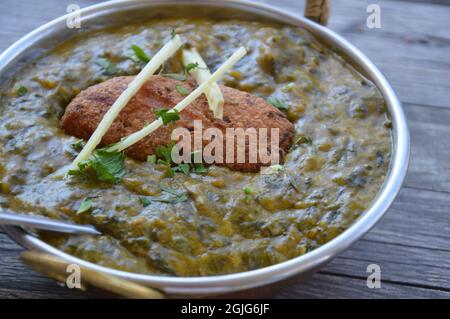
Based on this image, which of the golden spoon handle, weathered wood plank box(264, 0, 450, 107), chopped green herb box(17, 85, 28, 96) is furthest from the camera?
weathered wood plank box(264, 0, 450, 107)

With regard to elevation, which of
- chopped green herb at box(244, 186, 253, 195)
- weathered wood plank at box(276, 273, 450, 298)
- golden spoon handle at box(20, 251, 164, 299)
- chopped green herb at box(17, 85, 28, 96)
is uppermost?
chopped green herb at box(17, 85, 28, 96)

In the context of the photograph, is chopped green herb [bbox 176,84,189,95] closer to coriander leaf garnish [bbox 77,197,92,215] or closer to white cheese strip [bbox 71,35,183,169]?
white cheese strip [bbox 71,35,183,169]

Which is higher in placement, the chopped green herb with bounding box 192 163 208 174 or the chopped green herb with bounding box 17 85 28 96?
the chopped green herb with bounding box 17 85 28 96

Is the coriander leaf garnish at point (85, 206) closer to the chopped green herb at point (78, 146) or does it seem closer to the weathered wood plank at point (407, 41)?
the chopped green herb at point (78, 146)

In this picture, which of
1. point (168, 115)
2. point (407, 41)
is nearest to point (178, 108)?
point (168, 115)

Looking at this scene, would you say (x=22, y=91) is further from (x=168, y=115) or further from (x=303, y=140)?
(x=303, y=140)

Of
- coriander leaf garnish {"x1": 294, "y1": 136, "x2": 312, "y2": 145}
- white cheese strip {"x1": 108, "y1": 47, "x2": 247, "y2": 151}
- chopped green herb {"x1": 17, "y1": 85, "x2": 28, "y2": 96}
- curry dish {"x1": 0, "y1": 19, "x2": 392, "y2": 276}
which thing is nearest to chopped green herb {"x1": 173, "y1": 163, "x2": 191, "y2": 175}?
curry dish {"x1": 0, "y1": 19, "x2": 392, "y2": 276}

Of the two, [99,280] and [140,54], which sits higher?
[140,54]

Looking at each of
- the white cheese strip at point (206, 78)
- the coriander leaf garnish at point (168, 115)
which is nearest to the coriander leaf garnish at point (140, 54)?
the white cheese strip at point (206, 78)
